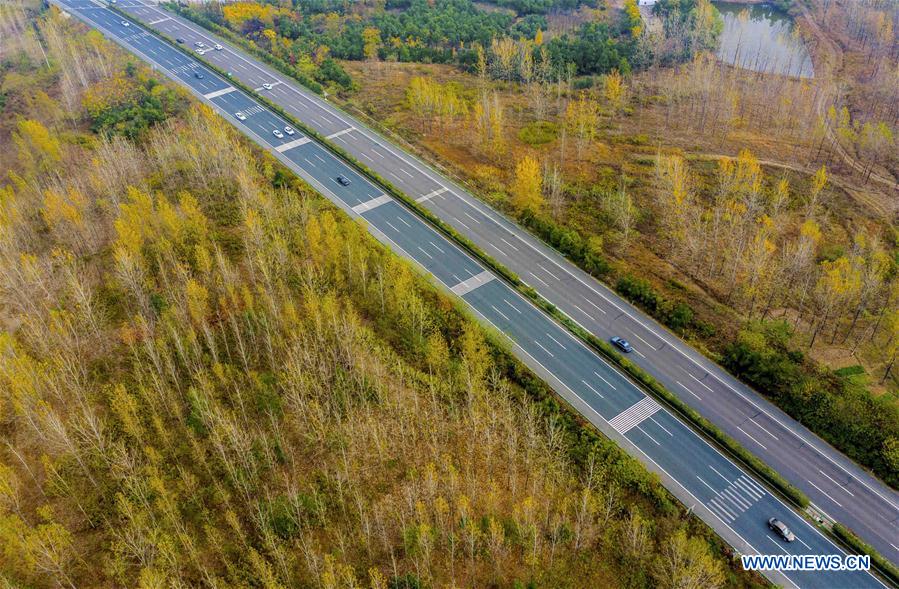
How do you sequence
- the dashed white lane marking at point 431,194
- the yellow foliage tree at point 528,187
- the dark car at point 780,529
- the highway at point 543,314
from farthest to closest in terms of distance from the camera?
the dashed white lane marking at point 431,194 → the yellow foliage tree at point 528,187 → the highway at point 543,314 → the dark car at point 780,529

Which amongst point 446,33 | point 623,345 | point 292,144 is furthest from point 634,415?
point 446,33

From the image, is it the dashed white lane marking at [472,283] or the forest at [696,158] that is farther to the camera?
the dashed white lane marking at [472,283]

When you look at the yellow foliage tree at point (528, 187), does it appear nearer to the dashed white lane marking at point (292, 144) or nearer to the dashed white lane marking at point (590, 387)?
the dashed white lane marking at point (590, 387)

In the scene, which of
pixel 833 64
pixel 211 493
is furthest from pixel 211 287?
pixel 833 64

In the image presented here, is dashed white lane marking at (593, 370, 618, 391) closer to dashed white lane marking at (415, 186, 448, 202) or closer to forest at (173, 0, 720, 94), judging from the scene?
dashed white lane marking at (415, 186, 448, 202)

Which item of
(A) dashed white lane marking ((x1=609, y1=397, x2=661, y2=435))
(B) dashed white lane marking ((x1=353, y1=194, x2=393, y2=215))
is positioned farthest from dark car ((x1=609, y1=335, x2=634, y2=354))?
(B) dashed white lane marking ((x1=353, y1=194, x2=393, y2=215))

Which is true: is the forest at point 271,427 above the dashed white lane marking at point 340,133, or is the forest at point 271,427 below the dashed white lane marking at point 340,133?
below

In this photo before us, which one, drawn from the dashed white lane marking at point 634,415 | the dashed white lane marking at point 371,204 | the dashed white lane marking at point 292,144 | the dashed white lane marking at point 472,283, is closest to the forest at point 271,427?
the dashed white lane marking at point 634,415
